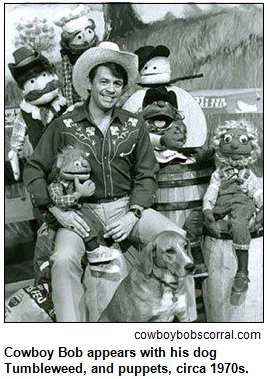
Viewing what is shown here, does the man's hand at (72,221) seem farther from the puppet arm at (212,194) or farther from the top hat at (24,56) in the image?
the top hat at (24,56)

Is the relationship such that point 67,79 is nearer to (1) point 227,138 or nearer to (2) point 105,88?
(2) point 105,88

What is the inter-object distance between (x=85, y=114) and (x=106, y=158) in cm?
22

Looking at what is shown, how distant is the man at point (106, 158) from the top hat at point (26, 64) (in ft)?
0.62

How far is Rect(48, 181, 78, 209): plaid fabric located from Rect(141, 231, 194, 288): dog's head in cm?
39

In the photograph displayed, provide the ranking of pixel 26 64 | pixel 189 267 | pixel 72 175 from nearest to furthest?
pixel 189 267 → pixel 72 175 → pixel 26 64

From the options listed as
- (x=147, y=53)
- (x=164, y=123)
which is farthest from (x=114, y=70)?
(x=164, y=123)

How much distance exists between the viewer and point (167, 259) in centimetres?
281

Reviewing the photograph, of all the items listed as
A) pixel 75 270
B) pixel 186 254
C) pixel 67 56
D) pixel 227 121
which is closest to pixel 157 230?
pixel 186 254

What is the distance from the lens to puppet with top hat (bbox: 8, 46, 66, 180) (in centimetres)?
307

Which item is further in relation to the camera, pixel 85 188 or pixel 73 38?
pixel 73 38

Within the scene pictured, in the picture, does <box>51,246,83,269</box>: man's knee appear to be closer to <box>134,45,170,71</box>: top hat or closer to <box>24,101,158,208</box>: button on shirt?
<box>24,101,158,208</box>: button on shirt

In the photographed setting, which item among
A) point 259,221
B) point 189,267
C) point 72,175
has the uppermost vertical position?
point 72,175

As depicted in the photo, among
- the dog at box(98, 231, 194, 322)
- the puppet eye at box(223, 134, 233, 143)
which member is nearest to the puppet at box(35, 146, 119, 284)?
the dog at box(98, 231, 194, 322)
